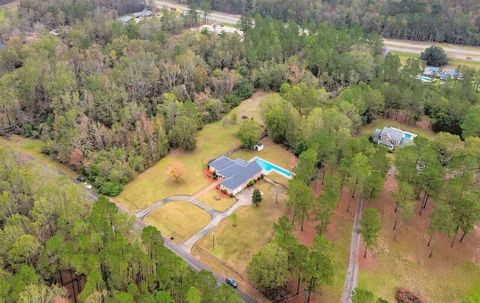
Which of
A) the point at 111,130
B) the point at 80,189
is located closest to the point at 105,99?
the point at 111,130

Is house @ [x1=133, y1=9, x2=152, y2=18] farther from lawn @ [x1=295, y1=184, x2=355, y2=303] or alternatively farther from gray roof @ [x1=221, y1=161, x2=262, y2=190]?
lawn @ [x1=295, y1=184, x2=355, y2=303]


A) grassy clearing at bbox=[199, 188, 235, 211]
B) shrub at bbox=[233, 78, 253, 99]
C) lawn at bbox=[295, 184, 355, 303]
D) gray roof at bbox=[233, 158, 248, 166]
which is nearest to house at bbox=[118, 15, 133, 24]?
shrub at bbox=[233, 78, 253, 99]

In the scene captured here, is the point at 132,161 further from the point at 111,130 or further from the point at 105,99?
the point at 105,99

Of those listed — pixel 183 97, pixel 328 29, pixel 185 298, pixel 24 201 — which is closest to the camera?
pixel 185 298

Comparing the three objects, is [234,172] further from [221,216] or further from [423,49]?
[423,49]

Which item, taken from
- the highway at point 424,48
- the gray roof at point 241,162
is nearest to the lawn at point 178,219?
the gray roof at point 241,162

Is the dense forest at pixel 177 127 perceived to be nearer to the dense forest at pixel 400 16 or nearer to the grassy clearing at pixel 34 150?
the grassy clearing at pixel 34 150
